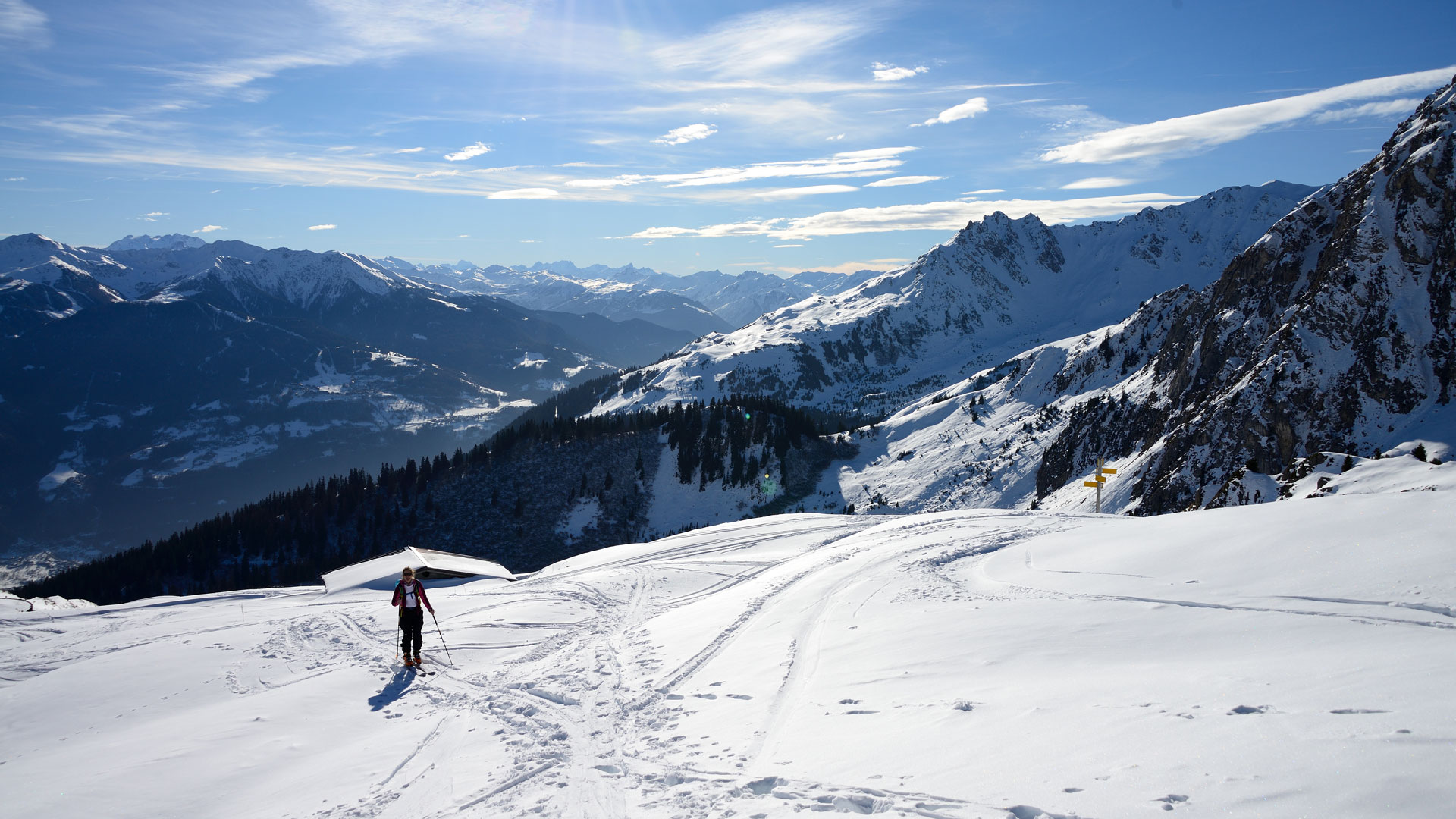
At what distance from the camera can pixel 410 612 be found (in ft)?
55.6

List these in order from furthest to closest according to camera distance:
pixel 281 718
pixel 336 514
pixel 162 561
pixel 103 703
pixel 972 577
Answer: pixel 336 514, pixel 162 561, pixel 972 577, pixel 103 703, pixel 281 718

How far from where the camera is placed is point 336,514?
99.1 metres

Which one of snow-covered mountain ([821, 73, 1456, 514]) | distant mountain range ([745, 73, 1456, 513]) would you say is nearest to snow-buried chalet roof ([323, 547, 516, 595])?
distant mountain range ([745, 73, 1456, 513])

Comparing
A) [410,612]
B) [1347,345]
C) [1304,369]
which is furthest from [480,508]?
[1347,345]

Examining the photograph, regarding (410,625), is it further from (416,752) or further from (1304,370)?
(1304,370)

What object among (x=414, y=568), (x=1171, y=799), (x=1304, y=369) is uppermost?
(x=1304, y=369)

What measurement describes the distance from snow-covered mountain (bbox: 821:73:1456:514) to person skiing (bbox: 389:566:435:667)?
33710 millimetres

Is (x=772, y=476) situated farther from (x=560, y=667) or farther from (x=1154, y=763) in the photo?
(x=1154, y=763)

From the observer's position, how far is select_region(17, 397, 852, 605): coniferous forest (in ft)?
299

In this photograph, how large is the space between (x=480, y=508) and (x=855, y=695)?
306 feet

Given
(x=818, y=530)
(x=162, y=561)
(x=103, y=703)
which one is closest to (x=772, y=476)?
(x=818, y=530)

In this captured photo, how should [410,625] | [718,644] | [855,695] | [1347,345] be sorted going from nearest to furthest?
[855,695], [410,625], [718,644], [1347,345]

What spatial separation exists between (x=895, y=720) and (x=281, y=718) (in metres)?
12.5

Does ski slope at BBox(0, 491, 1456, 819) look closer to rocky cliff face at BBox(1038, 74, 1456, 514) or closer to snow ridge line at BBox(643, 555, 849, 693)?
snow ridge line at BBox(643, 555, 849, 693)
